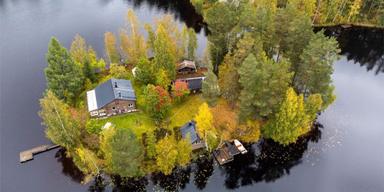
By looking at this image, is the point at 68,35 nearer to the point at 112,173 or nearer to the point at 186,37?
the point at 186,37

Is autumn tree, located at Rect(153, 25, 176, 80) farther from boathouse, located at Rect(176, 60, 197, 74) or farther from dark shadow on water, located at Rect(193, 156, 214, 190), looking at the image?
dark shadow on water, located at Rect(193, 156, 214, 190)

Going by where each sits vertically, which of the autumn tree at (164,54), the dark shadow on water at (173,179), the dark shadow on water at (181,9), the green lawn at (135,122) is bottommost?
the dark shadow on water at (173,179)

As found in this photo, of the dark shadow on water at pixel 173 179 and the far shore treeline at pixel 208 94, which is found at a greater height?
the far shore treeline at pixel 208 94

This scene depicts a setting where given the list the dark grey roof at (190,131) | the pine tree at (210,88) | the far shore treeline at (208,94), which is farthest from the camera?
the pine tree at (210,88)

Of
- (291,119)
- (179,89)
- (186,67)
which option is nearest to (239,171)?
(291,119)

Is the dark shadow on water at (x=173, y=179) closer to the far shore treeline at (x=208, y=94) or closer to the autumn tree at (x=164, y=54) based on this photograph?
the far shore treeline at (x=208, y=94)

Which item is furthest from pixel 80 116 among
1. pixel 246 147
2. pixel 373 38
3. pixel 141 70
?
pixel 373 38

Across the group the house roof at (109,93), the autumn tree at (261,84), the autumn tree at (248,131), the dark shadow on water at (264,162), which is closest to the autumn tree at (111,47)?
the house roof at (109,93)
